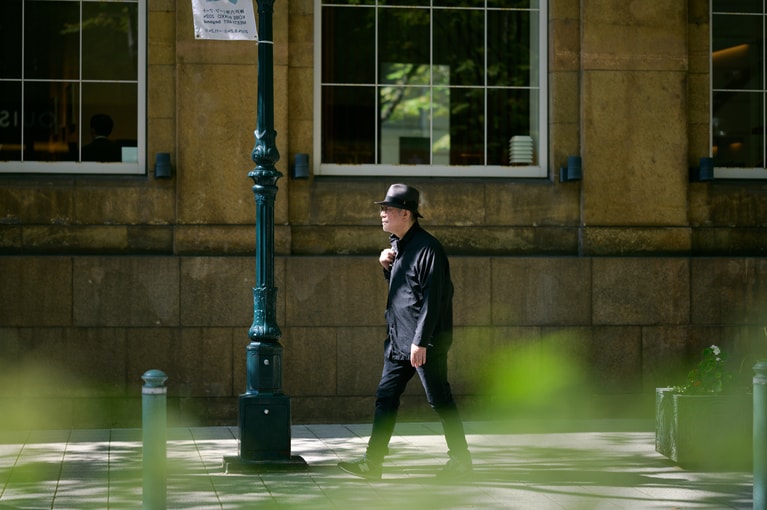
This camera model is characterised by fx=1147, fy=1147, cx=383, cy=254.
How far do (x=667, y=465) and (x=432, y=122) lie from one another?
4.67 metres

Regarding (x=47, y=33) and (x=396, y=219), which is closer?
(x=396, y=219)

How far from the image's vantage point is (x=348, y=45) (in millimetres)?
11609

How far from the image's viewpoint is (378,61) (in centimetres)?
1173

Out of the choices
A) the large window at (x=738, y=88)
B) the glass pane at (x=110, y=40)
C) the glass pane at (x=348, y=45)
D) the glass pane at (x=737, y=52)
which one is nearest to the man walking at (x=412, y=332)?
the glass pane at (x=348, y=45)

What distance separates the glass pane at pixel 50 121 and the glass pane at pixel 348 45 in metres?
2.54

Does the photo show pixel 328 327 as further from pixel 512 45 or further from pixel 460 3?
pixel 460 3

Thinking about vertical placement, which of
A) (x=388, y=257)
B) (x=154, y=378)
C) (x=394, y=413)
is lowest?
(x=394, y=413)

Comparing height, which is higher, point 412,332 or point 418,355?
point 412,332

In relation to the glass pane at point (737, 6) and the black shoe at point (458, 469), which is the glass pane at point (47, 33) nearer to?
the black shoe at point (458, 469)

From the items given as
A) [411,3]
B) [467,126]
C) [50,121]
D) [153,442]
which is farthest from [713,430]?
[50,121]

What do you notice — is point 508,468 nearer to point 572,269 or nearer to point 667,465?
point 667,465

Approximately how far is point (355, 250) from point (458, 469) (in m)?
3.83

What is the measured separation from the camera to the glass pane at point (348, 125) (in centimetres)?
1156

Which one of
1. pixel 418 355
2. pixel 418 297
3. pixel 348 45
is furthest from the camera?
pixel 348 45
